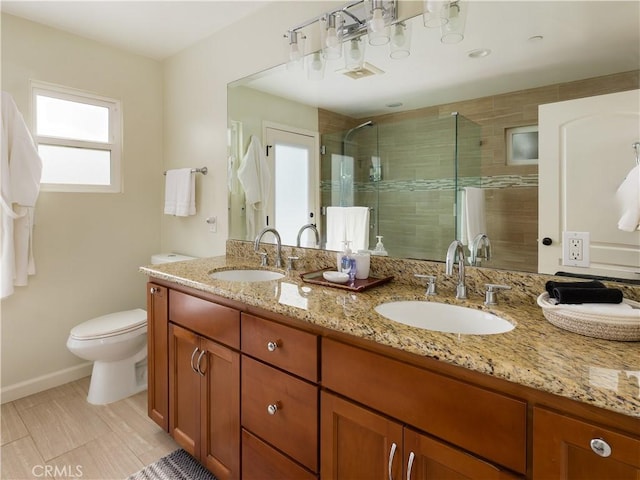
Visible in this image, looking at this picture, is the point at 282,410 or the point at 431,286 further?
the point at 431,286

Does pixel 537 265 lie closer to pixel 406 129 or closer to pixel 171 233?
pixel 406 129

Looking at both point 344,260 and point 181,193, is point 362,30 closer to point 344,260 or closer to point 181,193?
point 344,260

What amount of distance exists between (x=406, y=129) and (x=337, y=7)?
0.74 metres

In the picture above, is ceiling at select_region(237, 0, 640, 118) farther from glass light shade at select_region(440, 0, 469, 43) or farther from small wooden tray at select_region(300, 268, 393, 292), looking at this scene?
small wooden tray at select_region(300, 268, 393, 292)

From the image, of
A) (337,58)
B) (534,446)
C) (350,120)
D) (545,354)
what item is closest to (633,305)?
(545,354)

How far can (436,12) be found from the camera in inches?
55.2

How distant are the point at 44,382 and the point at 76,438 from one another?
770 millimetres

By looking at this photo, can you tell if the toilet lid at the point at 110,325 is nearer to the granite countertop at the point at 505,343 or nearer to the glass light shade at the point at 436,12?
the granite countertop at the point at 505,343

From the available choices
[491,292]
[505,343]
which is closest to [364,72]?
[491,292]

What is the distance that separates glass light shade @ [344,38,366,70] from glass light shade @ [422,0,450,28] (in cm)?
32

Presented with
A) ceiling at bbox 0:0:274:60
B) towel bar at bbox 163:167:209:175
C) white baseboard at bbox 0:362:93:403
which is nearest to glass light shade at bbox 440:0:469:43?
ceiling at bbox 0:0:274:60

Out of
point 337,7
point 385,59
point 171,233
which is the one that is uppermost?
point 337,7

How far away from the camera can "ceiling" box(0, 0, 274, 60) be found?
2.13 meters

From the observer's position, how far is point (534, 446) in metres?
0.74
